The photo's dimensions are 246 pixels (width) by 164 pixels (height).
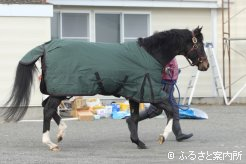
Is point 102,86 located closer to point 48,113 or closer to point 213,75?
point 48,113

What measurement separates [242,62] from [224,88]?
3.66 ft

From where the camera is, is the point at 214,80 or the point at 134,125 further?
the point at 214,80

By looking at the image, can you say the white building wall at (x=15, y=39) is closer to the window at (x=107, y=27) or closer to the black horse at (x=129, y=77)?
the window at (x=107, y=27)

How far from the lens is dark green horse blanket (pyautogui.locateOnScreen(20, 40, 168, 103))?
9.68m

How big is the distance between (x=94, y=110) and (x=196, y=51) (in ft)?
19.3

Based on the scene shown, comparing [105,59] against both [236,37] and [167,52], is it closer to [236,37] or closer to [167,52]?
[167,52]

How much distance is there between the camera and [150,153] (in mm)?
9539

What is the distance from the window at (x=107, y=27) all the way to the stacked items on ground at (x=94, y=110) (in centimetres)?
344

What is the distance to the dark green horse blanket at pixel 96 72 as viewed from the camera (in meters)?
9.68

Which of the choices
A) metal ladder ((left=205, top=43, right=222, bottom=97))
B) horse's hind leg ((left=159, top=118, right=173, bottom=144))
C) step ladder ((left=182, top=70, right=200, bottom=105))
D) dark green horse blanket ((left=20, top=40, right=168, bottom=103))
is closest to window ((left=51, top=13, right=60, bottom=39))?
step ladder ((left=182, top=70, right=200, bottom=105))

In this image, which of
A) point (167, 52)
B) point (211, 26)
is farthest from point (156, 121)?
point (211, 26)

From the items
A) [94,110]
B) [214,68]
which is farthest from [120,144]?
[214,68]

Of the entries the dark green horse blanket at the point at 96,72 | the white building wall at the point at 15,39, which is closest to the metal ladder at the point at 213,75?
the white building wall at the point at 15,39

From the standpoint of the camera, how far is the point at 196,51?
34.0 ft
